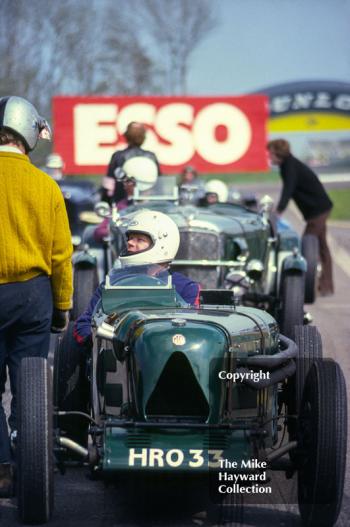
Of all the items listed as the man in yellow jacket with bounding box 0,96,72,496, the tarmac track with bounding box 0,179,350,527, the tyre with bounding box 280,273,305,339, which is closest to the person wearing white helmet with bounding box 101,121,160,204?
the tyre with bounding box 280,273,305,339

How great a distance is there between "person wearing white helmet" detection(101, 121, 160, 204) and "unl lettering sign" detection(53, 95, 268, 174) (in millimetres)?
7545

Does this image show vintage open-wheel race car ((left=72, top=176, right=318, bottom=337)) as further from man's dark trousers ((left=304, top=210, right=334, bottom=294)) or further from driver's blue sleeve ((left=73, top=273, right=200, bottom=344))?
driver's blue sleeve ((left=73, top=273, right=200, bottom=344))

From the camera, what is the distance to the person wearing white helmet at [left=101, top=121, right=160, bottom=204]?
1295 centimetres

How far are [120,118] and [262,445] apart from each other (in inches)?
627

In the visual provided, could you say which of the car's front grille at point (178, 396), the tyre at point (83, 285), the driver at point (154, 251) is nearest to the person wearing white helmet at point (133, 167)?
the tyre at point (83, 285)

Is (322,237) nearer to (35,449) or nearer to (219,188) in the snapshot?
(219,188)

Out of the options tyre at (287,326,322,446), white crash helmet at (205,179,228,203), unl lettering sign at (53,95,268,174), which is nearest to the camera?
tyre at (287,326,322,446)

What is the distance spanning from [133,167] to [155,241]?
19.0 ft

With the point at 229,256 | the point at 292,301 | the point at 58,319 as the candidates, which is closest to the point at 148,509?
the point at 58,319

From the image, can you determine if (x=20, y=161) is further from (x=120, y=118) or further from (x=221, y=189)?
(x=120, y=118)

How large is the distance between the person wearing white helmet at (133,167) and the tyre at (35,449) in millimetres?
7029

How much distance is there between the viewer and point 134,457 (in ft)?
19.2

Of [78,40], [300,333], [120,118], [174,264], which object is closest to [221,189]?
[174,264]

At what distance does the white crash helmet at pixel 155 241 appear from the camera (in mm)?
7289
